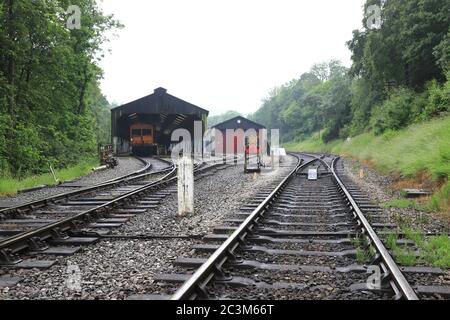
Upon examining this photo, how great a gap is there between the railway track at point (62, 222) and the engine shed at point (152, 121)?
2453 cm

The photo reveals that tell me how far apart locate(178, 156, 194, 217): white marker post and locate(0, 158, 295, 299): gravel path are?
17 centimetres

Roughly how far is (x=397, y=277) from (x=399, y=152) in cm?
1333

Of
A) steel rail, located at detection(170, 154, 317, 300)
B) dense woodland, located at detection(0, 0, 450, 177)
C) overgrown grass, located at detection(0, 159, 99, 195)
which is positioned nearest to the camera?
steel rail, located at detection(170, 154, 317, 300)

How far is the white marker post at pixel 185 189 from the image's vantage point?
305 inches

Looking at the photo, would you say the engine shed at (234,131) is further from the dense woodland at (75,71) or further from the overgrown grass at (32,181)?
the overgrown grass at (32,181)

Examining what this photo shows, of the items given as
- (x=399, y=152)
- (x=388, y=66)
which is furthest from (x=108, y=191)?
(x=388, y=66)

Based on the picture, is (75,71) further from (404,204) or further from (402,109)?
Answer: (404,204)

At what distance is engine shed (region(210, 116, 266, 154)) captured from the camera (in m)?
46.6

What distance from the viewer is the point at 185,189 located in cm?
788

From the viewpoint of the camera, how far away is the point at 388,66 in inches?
1114

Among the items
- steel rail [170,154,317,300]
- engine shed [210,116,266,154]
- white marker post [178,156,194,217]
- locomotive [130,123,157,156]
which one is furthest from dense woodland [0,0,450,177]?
engine shed [210,116,266,154]

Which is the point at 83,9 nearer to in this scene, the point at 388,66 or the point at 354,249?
the point at 388,66

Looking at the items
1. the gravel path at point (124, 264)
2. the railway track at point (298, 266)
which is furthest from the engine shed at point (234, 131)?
the railway track at point (298, 266)

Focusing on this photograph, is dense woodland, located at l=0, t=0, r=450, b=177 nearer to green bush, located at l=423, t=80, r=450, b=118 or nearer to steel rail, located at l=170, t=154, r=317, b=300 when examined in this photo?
green bush, located at l=423, t=80, r=450, b=118
